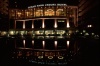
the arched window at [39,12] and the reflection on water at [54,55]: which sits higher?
the arched window at [39,12]

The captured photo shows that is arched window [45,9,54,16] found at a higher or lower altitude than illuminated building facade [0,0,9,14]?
lower

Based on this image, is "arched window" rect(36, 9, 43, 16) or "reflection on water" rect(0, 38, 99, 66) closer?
"reflection on water" rect(0, 38, 99, 66)

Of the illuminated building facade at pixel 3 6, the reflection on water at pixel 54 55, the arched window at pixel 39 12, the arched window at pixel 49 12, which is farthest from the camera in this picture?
the illuminated building facade at pixel 3 6

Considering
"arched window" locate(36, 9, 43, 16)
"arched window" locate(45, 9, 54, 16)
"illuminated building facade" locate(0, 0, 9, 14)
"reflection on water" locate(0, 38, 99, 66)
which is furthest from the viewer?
"illuminated building facade" locate(0, 0, 9, 14)

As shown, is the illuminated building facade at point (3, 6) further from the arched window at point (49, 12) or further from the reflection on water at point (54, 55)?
the reflection on water at point (54, 55)

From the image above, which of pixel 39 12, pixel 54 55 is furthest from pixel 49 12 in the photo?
pixel 54 55

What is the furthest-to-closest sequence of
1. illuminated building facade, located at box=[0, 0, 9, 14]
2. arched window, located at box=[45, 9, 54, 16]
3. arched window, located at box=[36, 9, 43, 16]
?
illuminated building facade, located at box=[0, 0, 9, 14] < arched window, located at box=[36, 9, 43, 16] < arched window, located at box=[45, 9, 54, 16]

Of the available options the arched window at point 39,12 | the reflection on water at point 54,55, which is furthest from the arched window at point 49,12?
the reflection on water at point 54,55

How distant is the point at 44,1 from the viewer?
84.8 m

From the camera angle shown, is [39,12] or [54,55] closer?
[54,55]

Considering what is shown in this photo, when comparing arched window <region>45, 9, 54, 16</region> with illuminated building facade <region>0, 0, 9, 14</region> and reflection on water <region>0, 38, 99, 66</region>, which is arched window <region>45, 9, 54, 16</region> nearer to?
illuminated building facade <region>0, 0, 9, 14</region>

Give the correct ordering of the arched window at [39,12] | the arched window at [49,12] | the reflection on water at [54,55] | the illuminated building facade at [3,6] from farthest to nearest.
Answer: the illuminated building facade at [3,6] < the arched window at [39,12] < the arched window at [49,12] < the reflection on water at [54,55]

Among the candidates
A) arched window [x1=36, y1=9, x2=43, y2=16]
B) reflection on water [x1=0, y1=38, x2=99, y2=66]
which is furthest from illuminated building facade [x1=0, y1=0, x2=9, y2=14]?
reflection on water [x1=0, y1=38, x2=99, y2=66]

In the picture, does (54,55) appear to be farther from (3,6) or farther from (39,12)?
(3,6)
